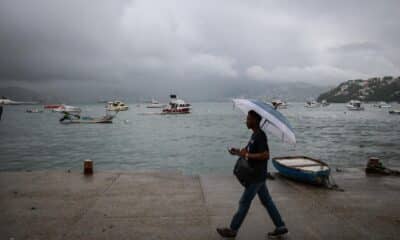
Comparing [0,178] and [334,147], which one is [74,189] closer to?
[0,178]

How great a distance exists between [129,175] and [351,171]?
23.6 ft

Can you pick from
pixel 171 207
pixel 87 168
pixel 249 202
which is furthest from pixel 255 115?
pixel 87 168

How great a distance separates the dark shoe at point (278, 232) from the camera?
Answer: 4.82 metres

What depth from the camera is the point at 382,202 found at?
6.91 meters

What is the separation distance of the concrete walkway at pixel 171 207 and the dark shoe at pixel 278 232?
0.56ft

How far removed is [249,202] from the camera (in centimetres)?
453

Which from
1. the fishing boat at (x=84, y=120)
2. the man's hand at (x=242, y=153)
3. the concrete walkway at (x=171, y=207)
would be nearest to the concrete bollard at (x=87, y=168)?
the concrete walkway at (x=171, y=207)

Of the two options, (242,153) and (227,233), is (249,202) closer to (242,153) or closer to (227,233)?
(227,233)

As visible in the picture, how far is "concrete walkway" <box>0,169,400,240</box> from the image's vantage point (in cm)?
516

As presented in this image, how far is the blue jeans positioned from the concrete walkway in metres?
0.48

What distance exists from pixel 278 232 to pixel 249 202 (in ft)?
2.64

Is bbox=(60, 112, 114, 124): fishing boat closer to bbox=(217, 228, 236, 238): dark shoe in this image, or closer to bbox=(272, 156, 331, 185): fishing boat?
bbox=(272, 156, 331, 185): fishing boat


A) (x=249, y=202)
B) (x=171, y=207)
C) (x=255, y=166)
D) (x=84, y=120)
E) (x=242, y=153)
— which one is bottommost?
(x=84, y=120)

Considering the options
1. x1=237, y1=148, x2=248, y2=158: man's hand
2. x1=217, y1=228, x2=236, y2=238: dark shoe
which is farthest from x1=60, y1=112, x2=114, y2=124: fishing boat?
x1=237, y1=148, x2=248, y2=158: man's hand
